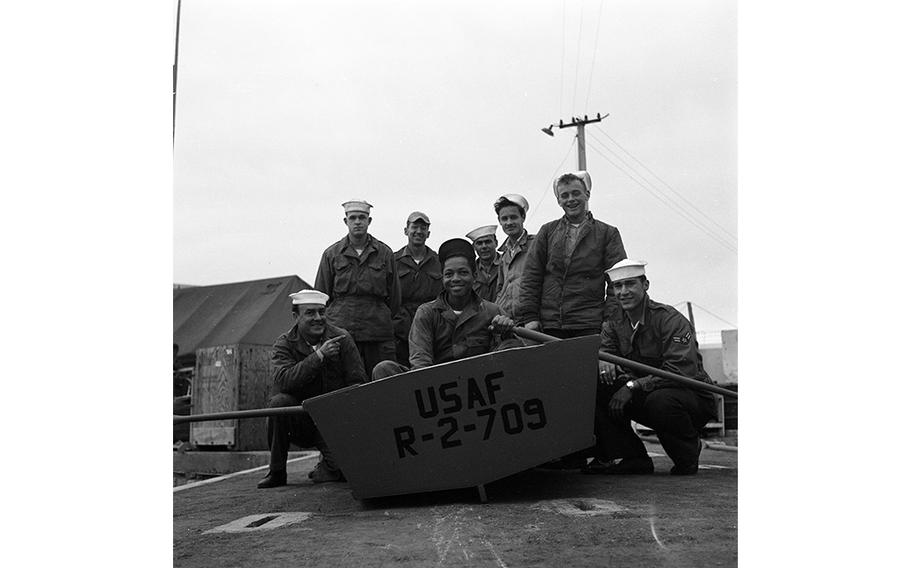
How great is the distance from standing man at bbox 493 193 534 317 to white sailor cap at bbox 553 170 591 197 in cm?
58

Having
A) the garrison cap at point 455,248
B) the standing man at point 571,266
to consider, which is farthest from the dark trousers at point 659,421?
the garrison cap at point 455,248

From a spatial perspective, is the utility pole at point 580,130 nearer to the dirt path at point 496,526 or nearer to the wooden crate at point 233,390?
the dirt path at point 496,526

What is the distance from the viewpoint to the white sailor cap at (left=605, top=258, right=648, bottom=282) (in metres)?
3.95

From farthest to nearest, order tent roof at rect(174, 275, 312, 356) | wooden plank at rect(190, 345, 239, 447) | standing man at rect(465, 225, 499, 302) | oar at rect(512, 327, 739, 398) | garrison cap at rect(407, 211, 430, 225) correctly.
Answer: tent roof at rect(174, 275, 312, 356) → wooden plank at rect(190, 345, 239, 447) → garrison cap at rect(407, 211, 430, 225) → standing man at rect(465, 225, 499, 302) → oar at rect(512, 327, 739, 398)

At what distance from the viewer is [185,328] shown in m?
10.8

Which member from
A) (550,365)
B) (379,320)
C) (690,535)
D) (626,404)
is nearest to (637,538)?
(690,535)

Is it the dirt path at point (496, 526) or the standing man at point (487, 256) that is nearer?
the dirt path at point (496, 526)

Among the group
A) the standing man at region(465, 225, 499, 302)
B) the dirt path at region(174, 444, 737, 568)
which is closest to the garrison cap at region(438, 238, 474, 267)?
the dirt path at region(174, 444, 737, 568)

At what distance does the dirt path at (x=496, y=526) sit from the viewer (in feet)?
8.09

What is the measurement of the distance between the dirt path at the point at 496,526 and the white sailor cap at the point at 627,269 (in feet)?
3.01

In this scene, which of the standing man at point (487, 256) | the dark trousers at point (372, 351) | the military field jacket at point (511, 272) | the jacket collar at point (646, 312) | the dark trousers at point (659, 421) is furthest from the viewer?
the standing man at point (487, 256)

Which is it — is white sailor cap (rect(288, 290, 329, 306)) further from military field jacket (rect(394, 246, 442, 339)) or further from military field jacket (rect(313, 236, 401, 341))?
military field jacket (rect(394, 246, 442, 339))

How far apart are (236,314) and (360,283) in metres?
6.06

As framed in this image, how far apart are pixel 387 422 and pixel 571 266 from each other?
1432mm
